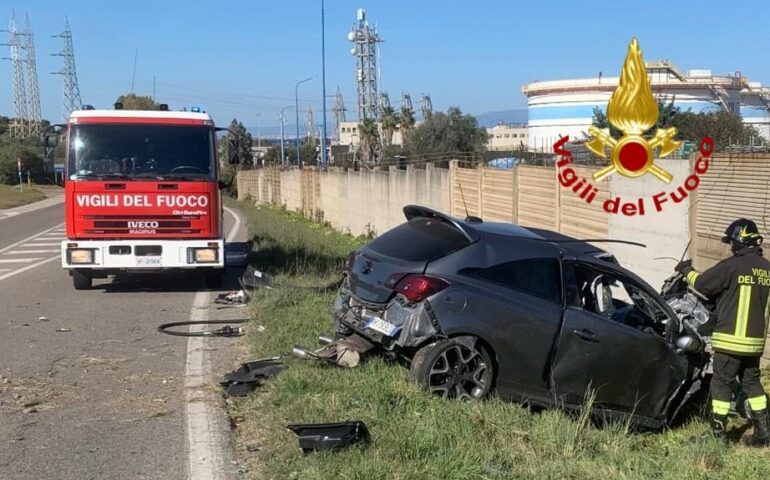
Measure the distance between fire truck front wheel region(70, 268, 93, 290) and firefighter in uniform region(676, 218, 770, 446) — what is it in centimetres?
944

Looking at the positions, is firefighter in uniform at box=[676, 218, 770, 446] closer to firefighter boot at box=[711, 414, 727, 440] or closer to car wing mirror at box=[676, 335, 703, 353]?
firefighter boot at box=[711, 414, 727, 440]

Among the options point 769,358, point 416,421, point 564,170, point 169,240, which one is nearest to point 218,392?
point 416,421

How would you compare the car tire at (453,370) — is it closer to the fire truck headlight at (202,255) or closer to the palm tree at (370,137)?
the fire truck headlight at (202,255)

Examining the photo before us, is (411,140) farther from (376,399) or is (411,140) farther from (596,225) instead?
(376,399)

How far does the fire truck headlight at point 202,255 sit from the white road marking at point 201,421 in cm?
347

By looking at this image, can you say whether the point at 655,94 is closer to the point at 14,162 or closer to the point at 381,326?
the point at 381,326

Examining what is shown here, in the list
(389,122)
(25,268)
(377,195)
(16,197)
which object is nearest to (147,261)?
(25,268)

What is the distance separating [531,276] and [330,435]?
2157 millimetres

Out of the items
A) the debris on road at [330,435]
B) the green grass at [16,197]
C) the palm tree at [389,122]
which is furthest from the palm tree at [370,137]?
the debris on road at [330,435]

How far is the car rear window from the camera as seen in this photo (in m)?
6.21

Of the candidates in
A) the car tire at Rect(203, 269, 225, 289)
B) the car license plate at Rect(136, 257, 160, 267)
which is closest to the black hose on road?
the car license plate at Rect(136, 257, 160, 267)

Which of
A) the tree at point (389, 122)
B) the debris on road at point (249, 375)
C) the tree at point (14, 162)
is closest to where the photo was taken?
the debris on road at point (249, 375)

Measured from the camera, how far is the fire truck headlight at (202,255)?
12.2m

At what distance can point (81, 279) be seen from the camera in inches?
498
